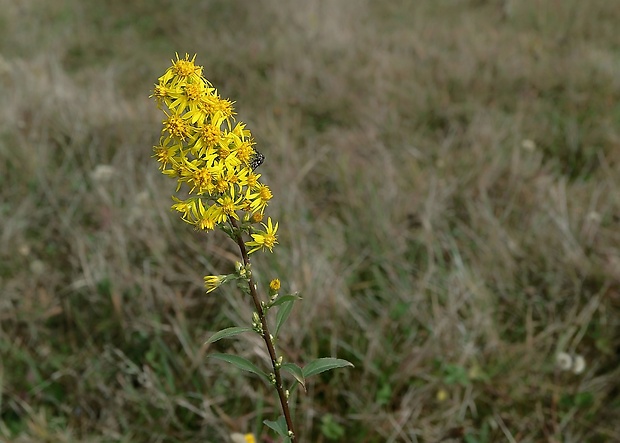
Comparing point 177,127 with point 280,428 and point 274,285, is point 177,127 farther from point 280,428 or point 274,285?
point 280,428

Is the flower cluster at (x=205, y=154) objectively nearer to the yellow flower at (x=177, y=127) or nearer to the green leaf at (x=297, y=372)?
the yellow flower at (x=177, y=127)

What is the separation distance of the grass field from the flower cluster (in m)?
1.07

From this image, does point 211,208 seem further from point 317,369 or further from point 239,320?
point 239,320

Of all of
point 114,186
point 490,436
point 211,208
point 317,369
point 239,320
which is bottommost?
point 490,436

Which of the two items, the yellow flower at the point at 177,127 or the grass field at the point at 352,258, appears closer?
the yellow flower at the point at 177,127

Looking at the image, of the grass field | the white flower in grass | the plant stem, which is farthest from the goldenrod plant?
the white flower in grass

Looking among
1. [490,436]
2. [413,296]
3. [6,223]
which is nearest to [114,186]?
[6,223]

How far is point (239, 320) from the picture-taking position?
91.1 inches

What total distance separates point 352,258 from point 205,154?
1691 mm

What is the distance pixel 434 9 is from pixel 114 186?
14.5 feet

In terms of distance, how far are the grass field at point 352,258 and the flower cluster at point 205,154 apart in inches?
42.3

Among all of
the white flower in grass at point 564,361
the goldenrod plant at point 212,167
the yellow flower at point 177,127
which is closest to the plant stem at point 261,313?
the goldenrod plant at point 212,167

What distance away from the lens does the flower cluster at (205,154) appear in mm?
1099

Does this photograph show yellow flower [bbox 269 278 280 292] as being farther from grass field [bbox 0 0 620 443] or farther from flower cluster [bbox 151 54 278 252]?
grass field [bbox 0 0 620 443]
